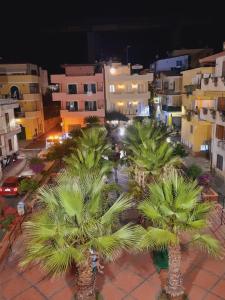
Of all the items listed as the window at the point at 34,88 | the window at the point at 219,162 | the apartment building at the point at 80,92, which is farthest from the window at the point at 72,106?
the window at the point at 219,162

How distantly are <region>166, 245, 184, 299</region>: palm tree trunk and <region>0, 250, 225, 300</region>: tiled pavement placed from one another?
83cm

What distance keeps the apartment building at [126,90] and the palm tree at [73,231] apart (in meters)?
38.8

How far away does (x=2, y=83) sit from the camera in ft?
154

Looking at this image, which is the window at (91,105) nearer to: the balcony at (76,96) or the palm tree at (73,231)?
the balcony at (76,96)

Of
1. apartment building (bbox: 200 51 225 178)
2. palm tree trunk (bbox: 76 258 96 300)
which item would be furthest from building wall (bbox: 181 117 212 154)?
palm tree trunk (bbox: 76 258 96 300)

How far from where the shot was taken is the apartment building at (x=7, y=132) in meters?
32.3

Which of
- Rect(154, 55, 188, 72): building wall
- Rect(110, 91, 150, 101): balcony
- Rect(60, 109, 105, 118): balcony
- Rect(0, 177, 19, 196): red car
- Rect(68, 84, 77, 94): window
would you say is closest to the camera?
Rect(0, 177, 19, 196): red car

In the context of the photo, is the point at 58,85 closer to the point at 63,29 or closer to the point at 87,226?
the point at 63,29

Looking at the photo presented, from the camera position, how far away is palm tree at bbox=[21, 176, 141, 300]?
7.85m

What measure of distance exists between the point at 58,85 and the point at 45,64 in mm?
26357

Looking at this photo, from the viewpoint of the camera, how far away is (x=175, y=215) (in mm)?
8375

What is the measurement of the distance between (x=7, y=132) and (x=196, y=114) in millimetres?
21081

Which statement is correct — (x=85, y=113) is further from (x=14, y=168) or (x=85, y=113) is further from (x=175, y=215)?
(x=175, y=215)

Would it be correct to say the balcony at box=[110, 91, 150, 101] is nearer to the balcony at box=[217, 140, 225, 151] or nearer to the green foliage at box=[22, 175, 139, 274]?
the balcony at box=[217, 140, 225, 151]
